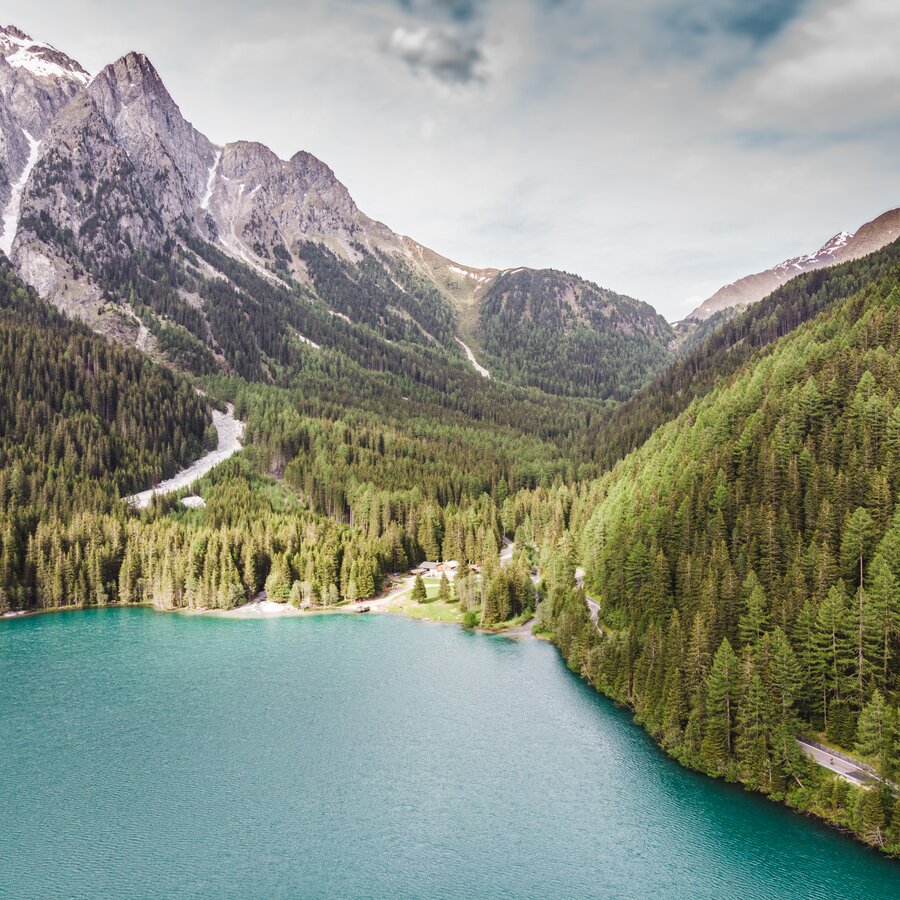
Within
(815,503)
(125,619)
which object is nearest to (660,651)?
(815,503)

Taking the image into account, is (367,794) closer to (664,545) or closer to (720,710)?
(720,710)

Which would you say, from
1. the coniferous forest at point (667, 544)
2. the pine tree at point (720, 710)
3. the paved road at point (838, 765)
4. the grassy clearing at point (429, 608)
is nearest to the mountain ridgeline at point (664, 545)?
the pine tree at point (720, 710)

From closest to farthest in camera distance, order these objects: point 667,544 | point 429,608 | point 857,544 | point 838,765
A: point 838,765 < point 857,544 < point 667,544 < point 429,608

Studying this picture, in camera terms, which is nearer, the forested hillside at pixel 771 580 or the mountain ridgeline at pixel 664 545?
the forested hillside at pixel 771 580

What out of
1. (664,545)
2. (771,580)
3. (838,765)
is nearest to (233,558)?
(664,545)

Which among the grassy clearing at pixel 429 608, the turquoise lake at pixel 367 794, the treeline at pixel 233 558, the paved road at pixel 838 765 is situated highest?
the treeline at pixel 233 558

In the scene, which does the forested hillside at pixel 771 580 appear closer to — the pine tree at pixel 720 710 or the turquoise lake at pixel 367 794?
the pine tree at pixel 720 710
